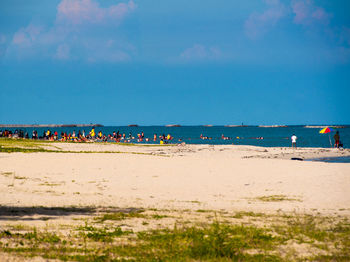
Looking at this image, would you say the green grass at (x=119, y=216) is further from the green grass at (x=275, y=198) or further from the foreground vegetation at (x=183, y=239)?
the green grass at (x=275, y=198)

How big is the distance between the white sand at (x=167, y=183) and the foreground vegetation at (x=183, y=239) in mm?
2082

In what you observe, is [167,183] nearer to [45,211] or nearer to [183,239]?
[45,211]

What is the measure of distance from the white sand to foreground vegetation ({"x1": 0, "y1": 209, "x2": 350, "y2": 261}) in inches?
82.0

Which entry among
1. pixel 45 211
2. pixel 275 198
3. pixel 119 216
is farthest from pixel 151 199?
pixel 275 198

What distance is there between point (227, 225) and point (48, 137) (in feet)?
185

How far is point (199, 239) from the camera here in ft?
25.8

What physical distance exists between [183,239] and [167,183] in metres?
9.25

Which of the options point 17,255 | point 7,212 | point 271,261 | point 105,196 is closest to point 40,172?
point 105,196

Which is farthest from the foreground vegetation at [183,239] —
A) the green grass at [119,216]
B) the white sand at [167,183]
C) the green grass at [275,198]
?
the green grass at [275,198]

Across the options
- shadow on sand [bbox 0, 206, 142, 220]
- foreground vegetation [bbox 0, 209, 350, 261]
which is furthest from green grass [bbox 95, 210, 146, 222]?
shadow on sand [bbox 0, 206, 142, 220]

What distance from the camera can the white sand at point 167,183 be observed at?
12627 millimetres

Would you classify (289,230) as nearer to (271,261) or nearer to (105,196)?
(271,261)

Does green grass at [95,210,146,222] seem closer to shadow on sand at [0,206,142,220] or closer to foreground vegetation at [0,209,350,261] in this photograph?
foreground vegetation at [0,209,350,261]

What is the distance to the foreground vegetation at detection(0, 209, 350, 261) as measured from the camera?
6980 mm
